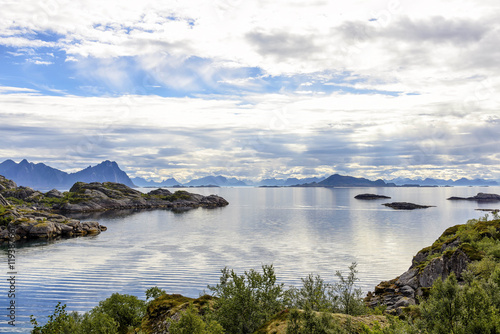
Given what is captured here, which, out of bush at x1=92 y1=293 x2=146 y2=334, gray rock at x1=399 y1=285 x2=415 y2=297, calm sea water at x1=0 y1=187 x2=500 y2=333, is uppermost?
bush at x1=92 y1=293 x2=146 y2=334

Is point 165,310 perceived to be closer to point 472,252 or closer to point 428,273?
point 428,273

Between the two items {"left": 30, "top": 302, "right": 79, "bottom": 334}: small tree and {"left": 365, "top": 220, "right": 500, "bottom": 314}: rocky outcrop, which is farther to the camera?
{"left": 365, "top": 220, "right": 500, "bottom": 314}: rocky outcrop

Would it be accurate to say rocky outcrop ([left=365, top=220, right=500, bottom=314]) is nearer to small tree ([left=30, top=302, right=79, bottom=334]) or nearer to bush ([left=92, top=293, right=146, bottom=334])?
bush ([left=92, top=293, right=146, bottom=334])

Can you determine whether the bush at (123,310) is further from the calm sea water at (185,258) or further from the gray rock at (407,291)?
the gray rock at (407,291)

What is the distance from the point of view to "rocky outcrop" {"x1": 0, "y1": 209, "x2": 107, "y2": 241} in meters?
114

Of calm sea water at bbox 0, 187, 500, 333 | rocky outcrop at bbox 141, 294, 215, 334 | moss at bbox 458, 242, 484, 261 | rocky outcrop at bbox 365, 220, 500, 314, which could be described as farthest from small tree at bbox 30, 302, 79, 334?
moss at bbox 458, 242, 484, 261

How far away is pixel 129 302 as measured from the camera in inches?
1426

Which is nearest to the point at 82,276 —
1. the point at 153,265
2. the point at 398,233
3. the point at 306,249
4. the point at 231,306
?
the point at 153,265

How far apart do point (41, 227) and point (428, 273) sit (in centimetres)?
12288

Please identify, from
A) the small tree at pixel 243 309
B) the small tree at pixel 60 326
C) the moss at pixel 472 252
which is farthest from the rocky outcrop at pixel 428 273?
the small tree at pixel 60 326

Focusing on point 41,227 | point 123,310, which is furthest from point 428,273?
point 41,227

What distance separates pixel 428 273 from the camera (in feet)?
165

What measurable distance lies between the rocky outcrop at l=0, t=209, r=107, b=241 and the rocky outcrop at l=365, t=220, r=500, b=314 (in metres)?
111

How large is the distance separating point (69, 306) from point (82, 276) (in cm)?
1819
